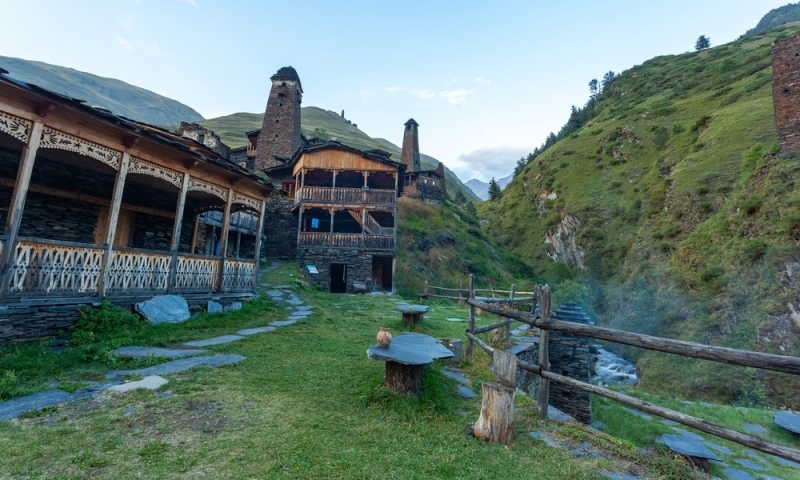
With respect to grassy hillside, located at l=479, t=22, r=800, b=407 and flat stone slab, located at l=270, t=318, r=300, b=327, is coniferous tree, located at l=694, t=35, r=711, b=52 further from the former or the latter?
flat stone slab, located at l=270, t=318, r=300, b=327

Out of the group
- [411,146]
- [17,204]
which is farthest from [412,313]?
[411,146]

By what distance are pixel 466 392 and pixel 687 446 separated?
4.27 meters

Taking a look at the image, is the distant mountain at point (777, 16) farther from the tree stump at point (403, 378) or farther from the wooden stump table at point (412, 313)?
the tree stump at point (403, 378)

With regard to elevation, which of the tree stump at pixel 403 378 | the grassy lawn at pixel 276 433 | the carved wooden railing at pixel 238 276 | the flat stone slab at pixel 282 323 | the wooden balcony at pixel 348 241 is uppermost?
the wooden balcony at pixel 348 241

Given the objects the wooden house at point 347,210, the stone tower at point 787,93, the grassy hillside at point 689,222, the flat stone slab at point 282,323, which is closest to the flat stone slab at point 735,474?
→ the grassy hillside at point 689,222

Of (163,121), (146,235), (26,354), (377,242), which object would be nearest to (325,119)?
(163,121)

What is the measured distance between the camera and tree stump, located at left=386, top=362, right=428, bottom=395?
3662 millimetres

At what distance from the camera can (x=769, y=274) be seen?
1220 centimetres

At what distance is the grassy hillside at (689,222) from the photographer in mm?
11703

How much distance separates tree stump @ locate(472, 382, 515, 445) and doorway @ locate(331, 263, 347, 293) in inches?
707

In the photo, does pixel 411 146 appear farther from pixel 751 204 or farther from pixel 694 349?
pixel 694 349

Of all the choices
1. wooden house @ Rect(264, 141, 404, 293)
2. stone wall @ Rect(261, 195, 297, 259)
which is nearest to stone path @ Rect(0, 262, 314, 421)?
wooden house @ Rect(264, 141, 404, 293)

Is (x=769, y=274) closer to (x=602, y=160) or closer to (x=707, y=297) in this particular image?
(x=707, y=297)

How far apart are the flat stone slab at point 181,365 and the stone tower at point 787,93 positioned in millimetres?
22779
